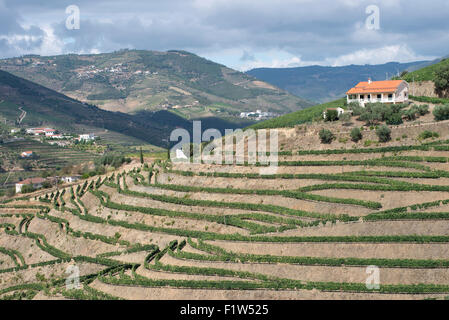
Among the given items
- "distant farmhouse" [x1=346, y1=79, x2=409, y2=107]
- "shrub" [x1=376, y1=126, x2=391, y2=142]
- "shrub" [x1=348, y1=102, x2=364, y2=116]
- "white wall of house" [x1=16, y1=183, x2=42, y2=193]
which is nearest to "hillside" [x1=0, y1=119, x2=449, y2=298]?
"shrub" [x1=376, y1=126, x2=391, y2=142]

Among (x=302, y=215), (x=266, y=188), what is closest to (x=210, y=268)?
(x=302, y=215)

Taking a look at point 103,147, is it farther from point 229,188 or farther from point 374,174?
point 374,174

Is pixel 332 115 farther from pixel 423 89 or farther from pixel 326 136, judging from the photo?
pixel 423 89

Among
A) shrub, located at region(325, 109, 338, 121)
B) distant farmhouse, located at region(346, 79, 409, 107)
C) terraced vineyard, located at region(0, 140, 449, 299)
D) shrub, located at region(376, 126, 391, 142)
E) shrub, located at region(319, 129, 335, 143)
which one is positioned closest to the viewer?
terraced vineyard, located at region(0, 140, 449, 299)

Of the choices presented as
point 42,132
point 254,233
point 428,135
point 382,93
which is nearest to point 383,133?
point 428,135

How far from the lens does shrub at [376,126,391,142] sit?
5616cm

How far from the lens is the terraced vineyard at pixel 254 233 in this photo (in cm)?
3934

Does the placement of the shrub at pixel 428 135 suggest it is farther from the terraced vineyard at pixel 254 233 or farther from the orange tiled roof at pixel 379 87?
the orange tiled roof at pixel 379 87

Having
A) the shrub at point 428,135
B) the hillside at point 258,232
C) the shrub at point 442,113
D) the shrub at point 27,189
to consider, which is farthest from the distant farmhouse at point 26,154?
the shrub at point 442,113

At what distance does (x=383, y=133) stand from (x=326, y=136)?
6503mm

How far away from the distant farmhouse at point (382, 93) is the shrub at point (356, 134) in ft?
36.2

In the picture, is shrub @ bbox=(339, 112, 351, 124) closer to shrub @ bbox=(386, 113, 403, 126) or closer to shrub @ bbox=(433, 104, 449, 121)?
shrub @ bbox=(386, 113, 403, 126)

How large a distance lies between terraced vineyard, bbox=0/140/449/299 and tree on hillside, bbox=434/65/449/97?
19221 millimetres

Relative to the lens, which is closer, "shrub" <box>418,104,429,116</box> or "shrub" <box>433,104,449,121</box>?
"shrub" <box>433,104,449,121</box>
